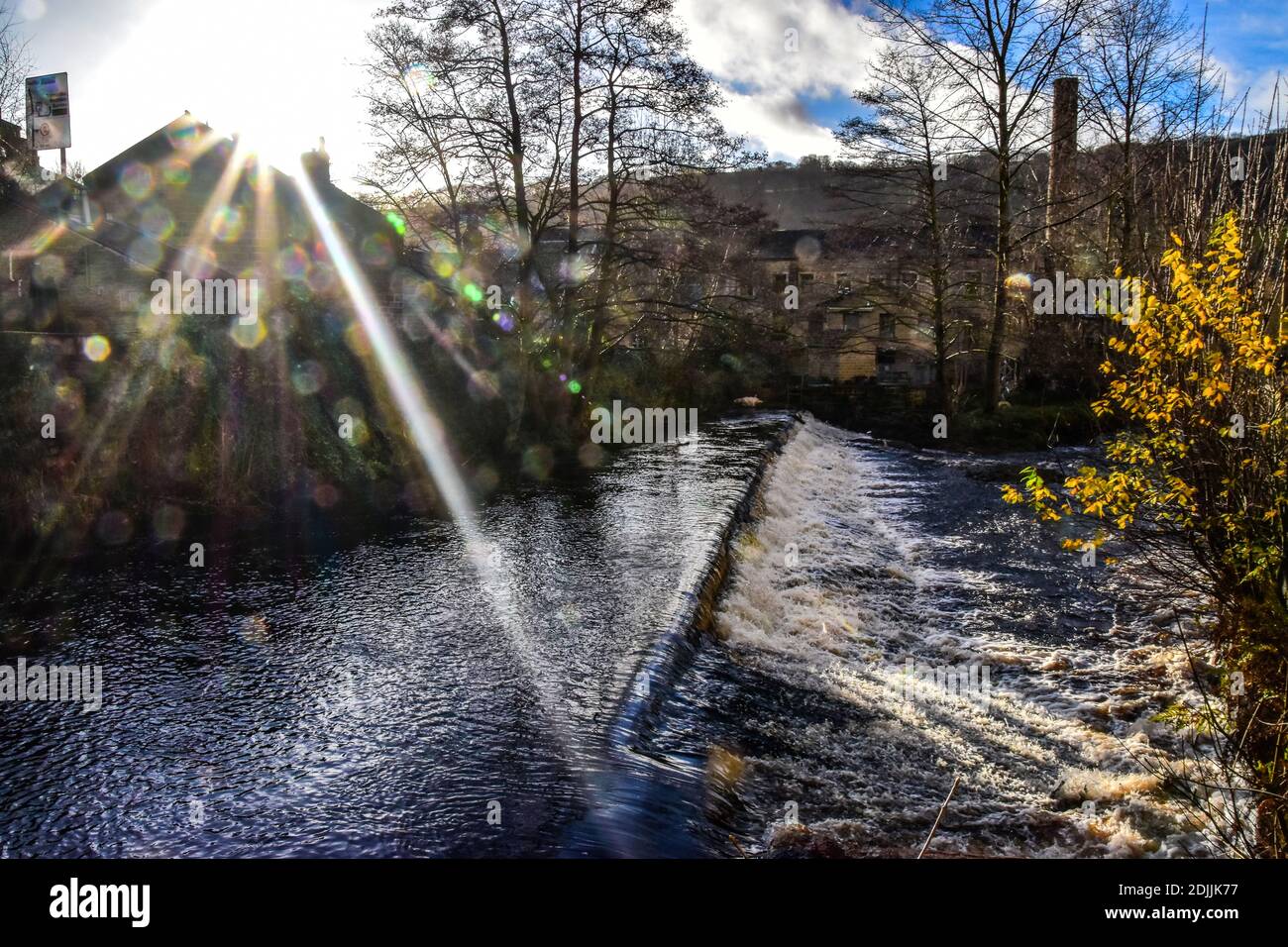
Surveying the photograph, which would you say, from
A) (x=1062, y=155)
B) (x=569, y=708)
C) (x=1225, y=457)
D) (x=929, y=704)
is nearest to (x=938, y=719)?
(x=929, y=704)

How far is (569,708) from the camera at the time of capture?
6.47m

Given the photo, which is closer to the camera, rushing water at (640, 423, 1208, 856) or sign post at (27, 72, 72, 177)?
rushing water at (640, 423, 1208, 856)

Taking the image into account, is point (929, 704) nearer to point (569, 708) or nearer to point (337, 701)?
point (569, 708)

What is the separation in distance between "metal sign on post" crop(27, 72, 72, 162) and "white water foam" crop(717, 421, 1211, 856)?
2708 cm

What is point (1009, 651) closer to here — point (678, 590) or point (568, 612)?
point (678, 590)

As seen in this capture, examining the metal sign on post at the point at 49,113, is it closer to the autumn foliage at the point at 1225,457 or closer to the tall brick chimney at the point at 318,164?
the tall brick chimney at the point at 318,164

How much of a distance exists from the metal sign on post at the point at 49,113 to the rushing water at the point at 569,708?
23017 mm

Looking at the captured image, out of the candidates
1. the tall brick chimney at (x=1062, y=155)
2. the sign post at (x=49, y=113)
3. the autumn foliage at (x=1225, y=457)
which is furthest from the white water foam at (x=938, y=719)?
the sign post at (x=49, y=113)

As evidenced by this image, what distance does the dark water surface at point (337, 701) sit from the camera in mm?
4902

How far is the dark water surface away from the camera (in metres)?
4.90

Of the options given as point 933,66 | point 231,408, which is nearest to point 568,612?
point 231,408

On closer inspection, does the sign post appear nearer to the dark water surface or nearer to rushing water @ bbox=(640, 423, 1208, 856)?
the dark water surface

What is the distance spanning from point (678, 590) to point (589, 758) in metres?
3.66

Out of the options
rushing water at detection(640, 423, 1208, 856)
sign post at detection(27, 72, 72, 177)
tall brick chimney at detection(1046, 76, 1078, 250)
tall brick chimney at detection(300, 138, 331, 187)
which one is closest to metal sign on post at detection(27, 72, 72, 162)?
sign post at detection(27, 72, 72, 177)
